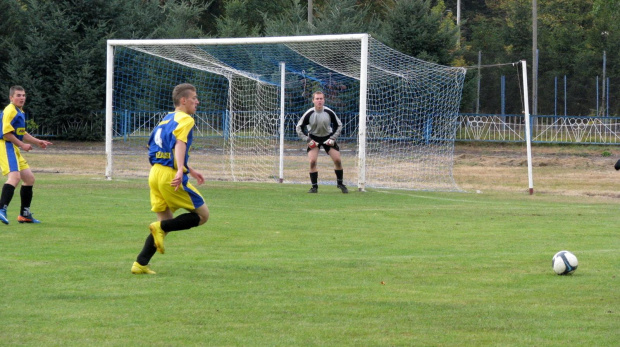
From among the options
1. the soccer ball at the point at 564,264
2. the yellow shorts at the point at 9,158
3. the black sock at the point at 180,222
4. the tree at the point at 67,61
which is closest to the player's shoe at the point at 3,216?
the yellow shorts at the point at 9,158

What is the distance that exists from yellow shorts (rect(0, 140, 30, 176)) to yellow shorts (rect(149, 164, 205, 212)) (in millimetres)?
4662

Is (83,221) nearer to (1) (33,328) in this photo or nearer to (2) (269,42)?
(1) (33,328)

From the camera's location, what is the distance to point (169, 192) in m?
7.88

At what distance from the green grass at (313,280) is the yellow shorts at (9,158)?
0.90 metres

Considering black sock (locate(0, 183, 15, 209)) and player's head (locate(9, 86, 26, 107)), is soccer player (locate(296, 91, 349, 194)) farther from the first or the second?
black sock (locate(0, 183, 15, 209))

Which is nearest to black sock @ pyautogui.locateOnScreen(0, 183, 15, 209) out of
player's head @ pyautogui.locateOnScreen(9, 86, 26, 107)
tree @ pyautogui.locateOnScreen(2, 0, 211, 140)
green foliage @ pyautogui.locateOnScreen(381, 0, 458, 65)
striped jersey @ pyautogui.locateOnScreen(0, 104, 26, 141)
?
striped jersey @ pyautogui.locateOnScreen(0, 104, 26, 141)

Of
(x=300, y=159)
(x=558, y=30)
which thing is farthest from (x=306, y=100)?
(x=558, y=30)

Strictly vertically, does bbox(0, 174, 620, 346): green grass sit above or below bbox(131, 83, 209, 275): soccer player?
below

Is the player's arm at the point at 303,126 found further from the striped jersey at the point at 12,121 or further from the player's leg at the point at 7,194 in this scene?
the player's leg at the point at 7,194

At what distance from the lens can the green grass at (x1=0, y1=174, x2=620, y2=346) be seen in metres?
5.73

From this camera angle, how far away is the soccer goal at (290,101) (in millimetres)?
20250

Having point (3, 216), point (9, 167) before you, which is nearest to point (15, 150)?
point (9, 167)

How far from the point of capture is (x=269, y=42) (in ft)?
63.0

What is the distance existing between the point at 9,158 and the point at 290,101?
18180 millimetres
